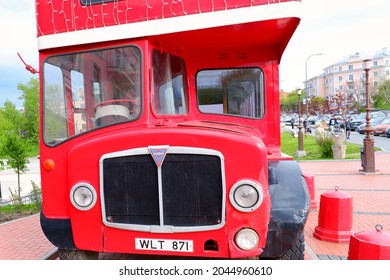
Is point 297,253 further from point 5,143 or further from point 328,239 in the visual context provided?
point 5,143

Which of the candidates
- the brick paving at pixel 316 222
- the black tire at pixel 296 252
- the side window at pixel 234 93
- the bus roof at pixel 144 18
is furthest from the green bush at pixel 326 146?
the bus roof at pixel 144 18

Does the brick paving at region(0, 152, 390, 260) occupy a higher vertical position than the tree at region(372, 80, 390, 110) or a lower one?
lower

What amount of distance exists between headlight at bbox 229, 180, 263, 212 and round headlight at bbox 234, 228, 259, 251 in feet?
0.66

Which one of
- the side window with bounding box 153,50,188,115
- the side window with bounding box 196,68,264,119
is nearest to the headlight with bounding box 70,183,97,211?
the side window with bounding box 153,50,188,115

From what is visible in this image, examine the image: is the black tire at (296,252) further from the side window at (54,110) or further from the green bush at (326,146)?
the green bush at (326,146)

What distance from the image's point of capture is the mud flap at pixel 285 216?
2611 mm

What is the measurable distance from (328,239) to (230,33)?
3.38 m

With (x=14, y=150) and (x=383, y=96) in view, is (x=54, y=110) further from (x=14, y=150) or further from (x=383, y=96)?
(x=383, y=96)

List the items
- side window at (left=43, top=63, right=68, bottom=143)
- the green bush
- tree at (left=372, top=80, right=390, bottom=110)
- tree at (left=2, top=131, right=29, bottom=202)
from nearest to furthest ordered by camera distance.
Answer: side window at (left=43, top=63, right=68, bottom=143) < tree at (left=2, top=131, right=29, bottom=202) < the green bush < tree at (left=372, top=80, right=390, bottom=110)

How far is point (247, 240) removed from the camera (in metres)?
2.58

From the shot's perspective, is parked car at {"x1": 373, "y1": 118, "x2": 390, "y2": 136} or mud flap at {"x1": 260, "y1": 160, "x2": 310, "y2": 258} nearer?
mud flap at {"x1": 260, "y1": 160, "x2": 310, "y2": 258}

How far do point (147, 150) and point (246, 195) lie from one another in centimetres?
89

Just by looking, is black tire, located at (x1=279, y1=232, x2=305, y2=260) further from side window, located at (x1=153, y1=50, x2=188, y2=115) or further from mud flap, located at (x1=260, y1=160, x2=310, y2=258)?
side window, located at (x1=153, y1=50, x2=188, y2=115)

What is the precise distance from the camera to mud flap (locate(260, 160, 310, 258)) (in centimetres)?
261
